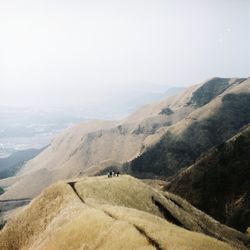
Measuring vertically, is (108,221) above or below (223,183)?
above

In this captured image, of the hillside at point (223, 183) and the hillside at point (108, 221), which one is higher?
the hillside at point (108, 221)

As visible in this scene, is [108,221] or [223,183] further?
[223,183]

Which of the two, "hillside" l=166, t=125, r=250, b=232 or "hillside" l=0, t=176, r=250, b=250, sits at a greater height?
"hillside" l=0, t=176, r=250, b=250

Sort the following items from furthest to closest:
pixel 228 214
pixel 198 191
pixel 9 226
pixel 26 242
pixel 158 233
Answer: pixel 198 191, pixel 228 214, pixel 9 226, pixel 26 242, pixel 158 233

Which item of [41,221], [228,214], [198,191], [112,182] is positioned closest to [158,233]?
[41,221]

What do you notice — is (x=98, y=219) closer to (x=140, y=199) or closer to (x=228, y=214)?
(x=140, y=199)
